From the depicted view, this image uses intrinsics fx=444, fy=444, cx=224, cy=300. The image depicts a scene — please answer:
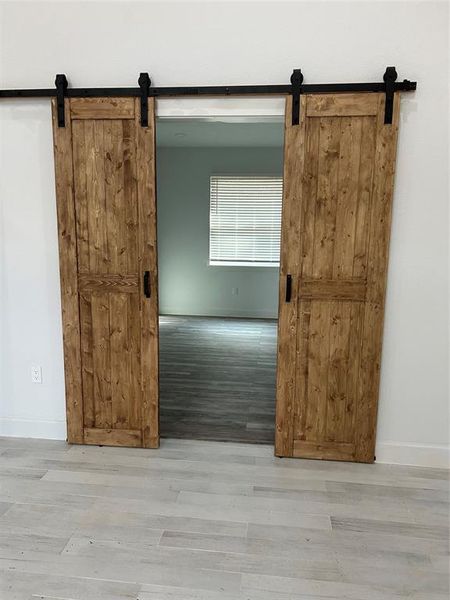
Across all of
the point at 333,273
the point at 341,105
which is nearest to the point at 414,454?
the point at 333,273

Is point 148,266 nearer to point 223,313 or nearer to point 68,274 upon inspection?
point 68,274

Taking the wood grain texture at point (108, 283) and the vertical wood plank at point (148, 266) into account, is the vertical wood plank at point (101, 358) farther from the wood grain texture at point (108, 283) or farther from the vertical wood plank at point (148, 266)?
the vertical wood plank at point (148, 266)

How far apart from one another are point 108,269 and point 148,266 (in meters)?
0.26

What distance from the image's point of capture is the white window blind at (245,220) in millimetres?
6936

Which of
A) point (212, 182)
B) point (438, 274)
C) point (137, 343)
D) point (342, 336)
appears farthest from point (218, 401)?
point (212, 182)

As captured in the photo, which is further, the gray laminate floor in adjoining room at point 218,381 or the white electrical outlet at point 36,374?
the gray laminate floor in adjoining room at point 218,381

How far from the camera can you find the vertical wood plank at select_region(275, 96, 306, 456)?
2504 mm

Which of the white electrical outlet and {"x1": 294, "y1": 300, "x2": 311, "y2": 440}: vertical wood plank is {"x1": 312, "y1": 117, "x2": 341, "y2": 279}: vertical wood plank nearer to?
{"x1": 294, "y1": 300, "x2": 311, "y2": 440}: vertical wood plank

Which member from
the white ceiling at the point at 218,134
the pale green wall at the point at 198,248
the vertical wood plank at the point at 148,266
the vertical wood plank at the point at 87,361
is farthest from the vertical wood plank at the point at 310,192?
the pale green wall at the point at 198,248

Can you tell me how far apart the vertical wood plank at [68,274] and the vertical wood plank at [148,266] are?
418 mm

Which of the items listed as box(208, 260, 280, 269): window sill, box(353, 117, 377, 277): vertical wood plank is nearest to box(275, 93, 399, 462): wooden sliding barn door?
box(353, 117, 377, 277): vertical wood plank

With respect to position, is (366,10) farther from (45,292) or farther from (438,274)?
(45,292)

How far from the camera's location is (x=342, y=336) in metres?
2.67

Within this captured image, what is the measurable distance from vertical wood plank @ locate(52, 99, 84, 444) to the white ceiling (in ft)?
8.63
